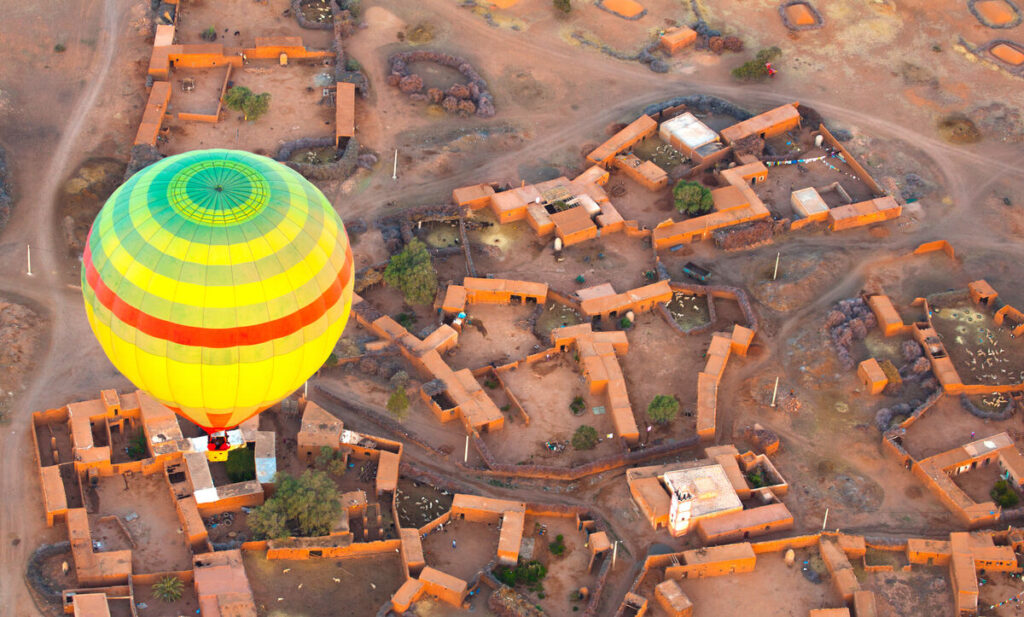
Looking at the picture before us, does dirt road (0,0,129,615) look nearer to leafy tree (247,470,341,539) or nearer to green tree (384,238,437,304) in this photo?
leafy tree (247,470,341,539)

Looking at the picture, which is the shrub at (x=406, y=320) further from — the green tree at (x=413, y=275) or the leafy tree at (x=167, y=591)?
the leafy tree at (x=167, y=591)

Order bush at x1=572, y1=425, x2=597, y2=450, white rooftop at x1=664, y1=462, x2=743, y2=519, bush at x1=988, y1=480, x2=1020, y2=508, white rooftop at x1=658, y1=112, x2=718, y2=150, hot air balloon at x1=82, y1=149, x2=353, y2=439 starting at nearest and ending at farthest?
hot air balloon at x1=82, y1=149, x2=353, y2=439 < white rooftop at x1=664, y1=462, x2=743, y2=519 < bush at x1=988, y1=480, x2=1020, y2=508 < bush at x1=572, y1=425, x2=597, y2=450 < white rooftop at x1=658, y1=112, x2=718, y2=150

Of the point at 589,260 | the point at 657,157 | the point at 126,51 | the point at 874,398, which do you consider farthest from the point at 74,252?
the point at 874,398

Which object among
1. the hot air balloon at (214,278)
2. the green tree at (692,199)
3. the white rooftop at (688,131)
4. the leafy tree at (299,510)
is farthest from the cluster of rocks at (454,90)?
the leafy tree at (299,510)

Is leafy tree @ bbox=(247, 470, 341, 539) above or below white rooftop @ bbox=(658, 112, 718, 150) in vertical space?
below

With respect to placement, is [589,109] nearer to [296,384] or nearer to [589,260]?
[589,260]

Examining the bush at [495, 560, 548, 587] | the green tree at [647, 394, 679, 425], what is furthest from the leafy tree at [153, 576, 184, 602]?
the green tree at [647, 394, 679, 425]

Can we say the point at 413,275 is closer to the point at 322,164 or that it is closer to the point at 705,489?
the point at 322,164
